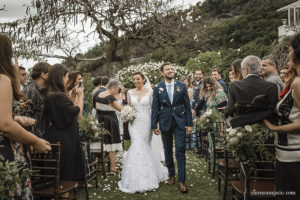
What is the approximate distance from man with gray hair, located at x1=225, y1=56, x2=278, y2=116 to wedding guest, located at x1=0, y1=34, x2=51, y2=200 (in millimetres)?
2855

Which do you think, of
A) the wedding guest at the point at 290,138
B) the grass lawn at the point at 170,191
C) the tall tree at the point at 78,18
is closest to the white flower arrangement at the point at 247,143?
the wedding guest at the point at 290,138

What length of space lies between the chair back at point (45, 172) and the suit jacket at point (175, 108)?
2345 millimetres

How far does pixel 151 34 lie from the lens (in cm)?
1395

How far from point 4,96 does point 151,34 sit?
1223 cm

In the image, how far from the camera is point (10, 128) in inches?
86.4

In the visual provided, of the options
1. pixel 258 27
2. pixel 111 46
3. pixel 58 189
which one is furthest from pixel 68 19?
pixel 258 27

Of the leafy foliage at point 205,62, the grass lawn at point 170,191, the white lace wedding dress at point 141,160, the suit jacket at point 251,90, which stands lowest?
the grass lawn at point 170,191

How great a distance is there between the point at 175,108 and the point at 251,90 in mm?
1759

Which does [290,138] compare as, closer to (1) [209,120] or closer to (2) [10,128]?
(2) [10,128]

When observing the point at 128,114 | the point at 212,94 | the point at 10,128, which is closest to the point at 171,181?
the point at 128,114

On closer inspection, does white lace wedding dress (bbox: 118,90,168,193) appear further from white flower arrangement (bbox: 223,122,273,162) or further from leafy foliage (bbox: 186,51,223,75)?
leafy foliage (bbox: 186,51,223,75)

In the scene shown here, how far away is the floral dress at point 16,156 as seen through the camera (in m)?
2.29

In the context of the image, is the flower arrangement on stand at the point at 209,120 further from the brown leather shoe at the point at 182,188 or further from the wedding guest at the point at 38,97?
the wedding guest at the point at 38,97

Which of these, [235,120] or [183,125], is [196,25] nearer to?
[183,125]
